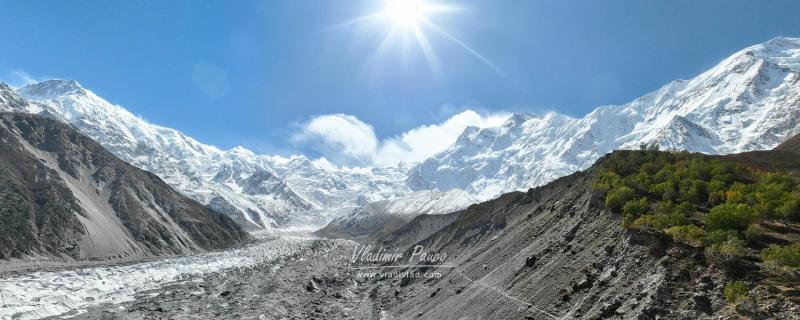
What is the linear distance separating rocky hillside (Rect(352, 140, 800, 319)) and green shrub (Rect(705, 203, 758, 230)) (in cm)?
6

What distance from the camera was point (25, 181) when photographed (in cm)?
10388

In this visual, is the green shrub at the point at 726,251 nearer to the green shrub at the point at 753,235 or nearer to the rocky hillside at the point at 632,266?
the rocky hillside at the point at 632,266

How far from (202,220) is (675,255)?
18941cm

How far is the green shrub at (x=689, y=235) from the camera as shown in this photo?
86.8ft

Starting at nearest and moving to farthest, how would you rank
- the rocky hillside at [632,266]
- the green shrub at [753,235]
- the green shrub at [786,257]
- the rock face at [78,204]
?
1. the green shrub at [786,257]
2. the rocky hillside at [632,266]
3. the green shrub at [753,235]
4. the rock face at [78,204]

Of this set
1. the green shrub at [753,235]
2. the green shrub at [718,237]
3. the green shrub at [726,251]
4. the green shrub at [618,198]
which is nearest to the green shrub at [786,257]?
the green shrub at [726,251]

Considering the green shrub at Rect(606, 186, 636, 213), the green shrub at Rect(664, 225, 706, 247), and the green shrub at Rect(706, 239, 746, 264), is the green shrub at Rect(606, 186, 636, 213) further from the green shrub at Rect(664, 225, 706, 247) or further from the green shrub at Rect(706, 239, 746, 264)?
the green shrub at Rect(706, 239, 746, 264)

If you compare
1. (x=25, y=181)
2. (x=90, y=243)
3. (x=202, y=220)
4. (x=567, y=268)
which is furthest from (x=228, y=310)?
(x=202, y=220)

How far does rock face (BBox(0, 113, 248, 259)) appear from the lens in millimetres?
90812

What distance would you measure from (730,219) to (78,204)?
12102cm

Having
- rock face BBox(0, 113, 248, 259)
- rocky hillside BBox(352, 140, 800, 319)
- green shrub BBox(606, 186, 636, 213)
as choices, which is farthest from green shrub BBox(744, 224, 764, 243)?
rock face BBox(0, 113, 248, 259)

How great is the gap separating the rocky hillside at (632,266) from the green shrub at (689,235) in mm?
54

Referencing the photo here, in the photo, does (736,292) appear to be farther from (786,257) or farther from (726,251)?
(786,257)

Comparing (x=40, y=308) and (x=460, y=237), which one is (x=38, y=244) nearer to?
(x=40, y=308)
